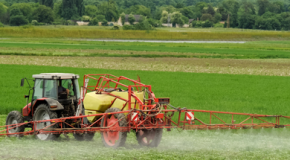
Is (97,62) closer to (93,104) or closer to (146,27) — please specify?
(93,104)

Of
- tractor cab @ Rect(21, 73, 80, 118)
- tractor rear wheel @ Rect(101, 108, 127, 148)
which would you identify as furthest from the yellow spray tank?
tractor cab @ Rect(21, 73, 80, 118)

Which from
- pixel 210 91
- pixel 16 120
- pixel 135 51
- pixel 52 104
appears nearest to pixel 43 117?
pixel 52 104

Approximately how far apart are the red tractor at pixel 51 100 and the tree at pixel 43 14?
181 metres

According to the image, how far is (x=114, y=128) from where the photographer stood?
1103 cm

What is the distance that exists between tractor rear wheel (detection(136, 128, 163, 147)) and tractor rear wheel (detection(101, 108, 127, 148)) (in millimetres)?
950

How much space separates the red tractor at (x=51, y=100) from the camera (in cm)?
1302

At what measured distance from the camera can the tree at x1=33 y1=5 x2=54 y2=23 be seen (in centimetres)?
18825

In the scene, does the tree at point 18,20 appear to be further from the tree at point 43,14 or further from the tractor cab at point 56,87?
the tractor cab at point 56,87

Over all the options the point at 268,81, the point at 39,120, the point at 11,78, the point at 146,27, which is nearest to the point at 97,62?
the point at 11,78

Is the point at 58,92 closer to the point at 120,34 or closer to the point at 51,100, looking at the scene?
the point at 51,100

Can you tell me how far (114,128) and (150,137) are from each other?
138cm

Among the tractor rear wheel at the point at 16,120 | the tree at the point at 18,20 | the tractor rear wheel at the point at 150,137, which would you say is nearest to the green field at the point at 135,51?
the tractor rear wheel at the point at 16,120

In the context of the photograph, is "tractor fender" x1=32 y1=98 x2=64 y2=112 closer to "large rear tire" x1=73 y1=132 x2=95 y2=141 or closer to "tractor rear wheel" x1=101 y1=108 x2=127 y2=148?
"large rear tire" x1=73 y1=132 x2=95 y2=141

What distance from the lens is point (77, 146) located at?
12.2 meters
